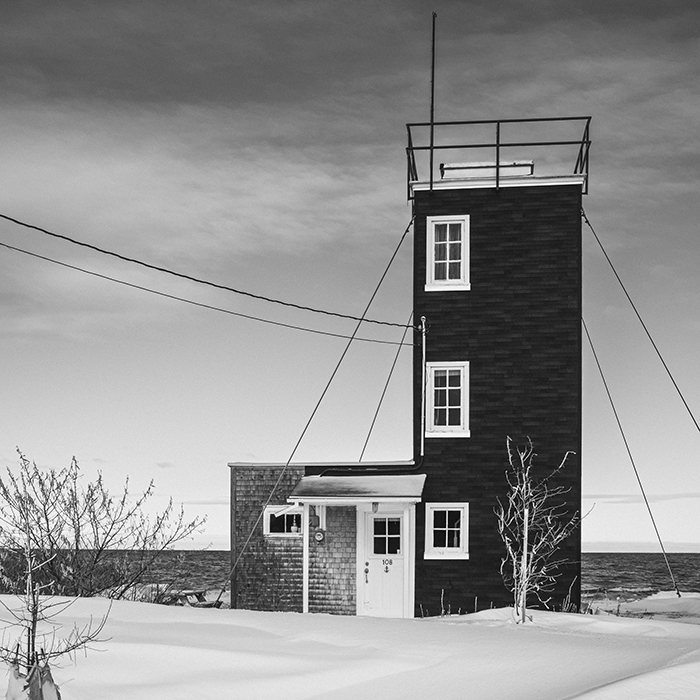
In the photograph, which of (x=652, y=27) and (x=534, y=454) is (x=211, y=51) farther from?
(x=534, y=454)

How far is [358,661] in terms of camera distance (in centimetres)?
1230

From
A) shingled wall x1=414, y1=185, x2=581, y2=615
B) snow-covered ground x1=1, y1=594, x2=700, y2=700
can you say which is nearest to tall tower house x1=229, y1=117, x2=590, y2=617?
shingled wall x1=414, y1=185, x2=581, y2=615

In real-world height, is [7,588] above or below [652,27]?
below

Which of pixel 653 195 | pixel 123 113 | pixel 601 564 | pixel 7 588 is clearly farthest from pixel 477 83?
pixel 601 564

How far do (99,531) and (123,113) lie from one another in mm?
11259

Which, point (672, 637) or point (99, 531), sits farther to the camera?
point (99, 531)

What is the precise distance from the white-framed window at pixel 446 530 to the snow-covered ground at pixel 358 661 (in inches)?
169

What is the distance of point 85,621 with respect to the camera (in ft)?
48.8

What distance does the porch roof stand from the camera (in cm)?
1956

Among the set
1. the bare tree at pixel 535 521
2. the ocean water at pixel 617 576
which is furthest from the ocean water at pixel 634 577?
the bare tree at pixel 535 521

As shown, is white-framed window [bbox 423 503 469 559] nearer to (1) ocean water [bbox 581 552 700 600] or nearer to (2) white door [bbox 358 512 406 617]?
(2) white door [bbox 358 512 406 617]

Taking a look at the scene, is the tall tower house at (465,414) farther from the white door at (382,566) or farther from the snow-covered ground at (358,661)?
the snow-covered ground at (358,661)

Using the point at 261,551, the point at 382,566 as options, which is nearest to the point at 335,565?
the point at 382,566

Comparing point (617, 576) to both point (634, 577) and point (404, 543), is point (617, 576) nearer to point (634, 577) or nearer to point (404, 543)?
point (634, 577)
